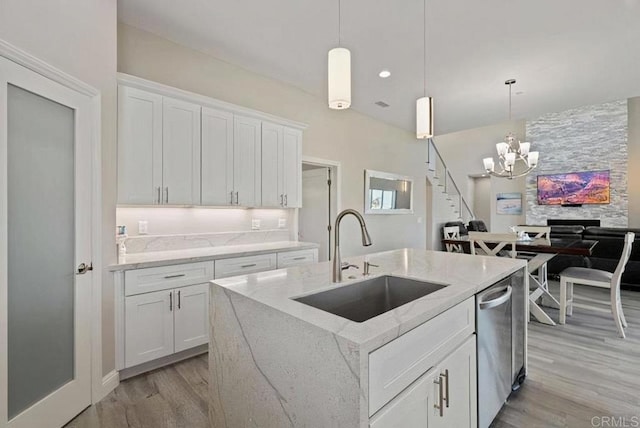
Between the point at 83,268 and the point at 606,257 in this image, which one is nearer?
the point at 83,268

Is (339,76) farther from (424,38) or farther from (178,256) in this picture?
(178,256)

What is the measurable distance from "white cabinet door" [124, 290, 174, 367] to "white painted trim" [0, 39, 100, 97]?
1517mm

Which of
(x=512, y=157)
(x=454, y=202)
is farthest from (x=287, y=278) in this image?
(x=454, y=202)

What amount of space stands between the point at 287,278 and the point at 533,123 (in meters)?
9.89

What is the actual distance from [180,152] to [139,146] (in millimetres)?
341

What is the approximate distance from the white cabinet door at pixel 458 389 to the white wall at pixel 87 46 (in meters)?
2.27

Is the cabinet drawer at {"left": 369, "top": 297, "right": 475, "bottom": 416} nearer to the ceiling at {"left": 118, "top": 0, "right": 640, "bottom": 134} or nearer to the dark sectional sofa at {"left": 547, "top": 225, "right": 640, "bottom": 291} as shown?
the ceiling at {"left": 118, "top": 0, "right": 640, "bottom": 134}

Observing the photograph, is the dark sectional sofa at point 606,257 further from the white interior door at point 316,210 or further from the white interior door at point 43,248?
the white interior door at point 43,248

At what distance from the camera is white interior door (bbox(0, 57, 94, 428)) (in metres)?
1.61

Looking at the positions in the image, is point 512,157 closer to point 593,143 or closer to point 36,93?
point 593,143

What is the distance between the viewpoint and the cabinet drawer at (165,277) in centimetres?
234

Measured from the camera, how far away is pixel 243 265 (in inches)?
118

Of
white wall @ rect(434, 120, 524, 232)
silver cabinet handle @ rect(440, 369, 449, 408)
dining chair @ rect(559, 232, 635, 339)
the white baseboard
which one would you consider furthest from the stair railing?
the white baseboard

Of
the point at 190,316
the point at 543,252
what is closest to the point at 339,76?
the point at 190,316
